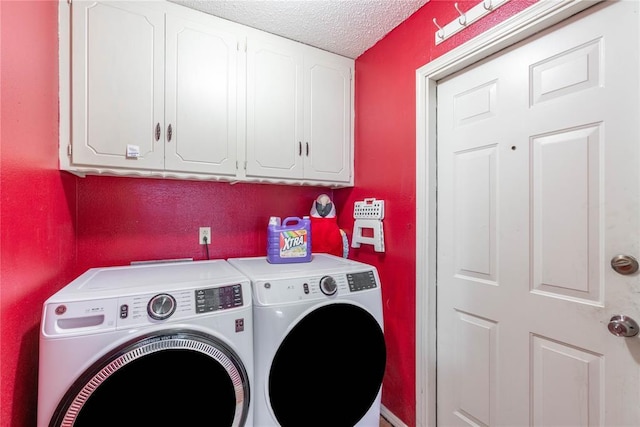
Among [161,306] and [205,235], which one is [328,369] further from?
[205,235]

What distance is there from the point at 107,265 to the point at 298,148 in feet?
4.24

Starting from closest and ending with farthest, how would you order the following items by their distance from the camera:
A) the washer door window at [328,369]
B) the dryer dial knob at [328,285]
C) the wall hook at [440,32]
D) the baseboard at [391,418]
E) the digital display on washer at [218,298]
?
the digital display on washer at [218,298], the washer door window at [328,369], the dryer dial knob at [328,285], the wall hook at [440,32], the baseboard at [391,418]

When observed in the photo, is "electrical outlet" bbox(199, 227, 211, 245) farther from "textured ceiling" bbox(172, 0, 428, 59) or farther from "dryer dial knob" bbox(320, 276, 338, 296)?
"textured ceiling" bbox(172, 0, 428, 59)

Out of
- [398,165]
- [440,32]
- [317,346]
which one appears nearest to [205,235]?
[317,346]

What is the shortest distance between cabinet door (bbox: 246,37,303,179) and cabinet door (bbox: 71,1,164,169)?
1.53ft

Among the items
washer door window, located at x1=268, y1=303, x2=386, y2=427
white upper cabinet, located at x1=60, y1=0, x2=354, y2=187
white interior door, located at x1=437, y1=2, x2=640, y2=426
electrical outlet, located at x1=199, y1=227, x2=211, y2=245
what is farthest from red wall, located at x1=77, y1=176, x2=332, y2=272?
white interior door, located at x1=437, y1=2, x2=640, y2=426

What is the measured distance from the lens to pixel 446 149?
4.96ft

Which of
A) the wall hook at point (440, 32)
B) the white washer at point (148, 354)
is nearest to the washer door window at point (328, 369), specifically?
the white washer at point (148, 354)

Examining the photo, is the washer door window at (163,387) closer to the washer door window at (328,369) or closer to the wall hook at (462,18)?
the washer door window at (328,369)

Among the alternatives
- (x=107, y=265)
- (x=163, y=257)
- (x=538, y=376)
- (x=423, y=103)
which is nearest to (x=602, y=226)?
(x=538, y=376)

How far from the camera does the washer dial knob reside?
3.28 feet

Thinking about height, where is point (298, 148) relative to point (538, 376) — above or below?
above

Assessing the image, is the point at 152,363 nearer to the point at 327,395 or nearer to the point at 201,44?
the point at 327,395

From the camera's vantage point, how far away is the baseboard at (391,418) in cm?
167
